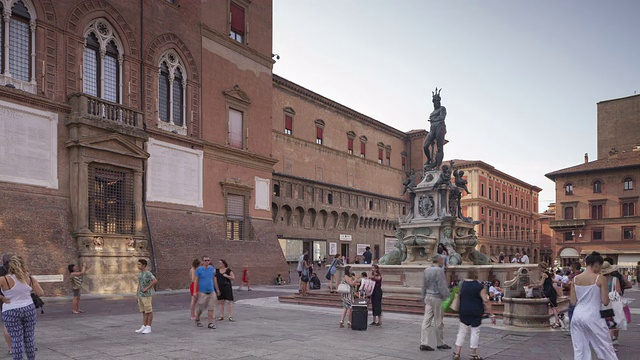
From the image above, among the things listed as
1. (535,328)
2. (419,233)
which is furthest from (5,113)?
(535,328)

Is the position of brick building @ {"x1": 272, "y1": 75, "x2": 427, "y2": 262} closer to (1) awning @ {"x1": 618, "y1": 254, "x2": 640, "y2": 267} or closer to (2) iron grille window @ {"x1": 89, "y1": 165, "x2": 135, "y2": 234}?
(2) iron grille window @ {"x1": 89, "y1": 165, "x2": 135, "y2": 234}

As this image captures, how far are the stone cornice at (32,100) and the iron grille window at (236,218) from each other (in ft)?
34.5

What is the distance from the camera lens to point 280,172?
43344 mm

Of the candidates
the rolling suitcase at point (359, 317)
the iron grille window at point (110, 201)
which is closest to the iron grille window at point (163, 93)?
the iron grille window at point (110, 201)

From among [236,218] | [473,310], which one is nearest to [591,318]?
[473,310]

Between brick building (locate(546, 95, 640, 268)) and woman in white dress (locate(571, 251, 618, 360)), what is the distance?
178 ft

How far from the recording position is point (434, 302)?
9469 millimetres

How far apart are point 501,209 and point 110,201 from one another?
7253 centimetres

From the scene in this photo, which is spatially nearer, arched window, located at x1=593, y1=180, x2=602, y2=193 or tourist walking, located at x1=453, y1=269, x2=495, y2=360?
tourist walking, located at x1=453, y1=269, x2=495, y2=360

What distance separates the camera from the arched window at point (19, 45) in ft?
63.0

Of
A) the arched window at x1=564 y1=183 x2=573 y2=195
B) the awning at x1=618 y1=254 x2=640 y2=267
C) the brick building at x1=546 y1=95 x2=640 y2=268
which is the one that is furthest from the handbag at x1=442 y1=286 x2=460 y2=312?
the arched window at x1=564 y1=183 x2=573 y2=195

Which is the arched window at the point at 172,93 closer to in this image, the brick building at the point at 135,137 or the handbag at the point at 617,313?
the brick building at the point at 135,137

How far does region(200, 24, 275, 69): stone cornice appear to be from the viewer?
28.6 metres

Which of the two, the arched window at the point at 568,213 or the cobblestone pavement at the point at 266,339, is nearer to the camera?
the cobblestone pavement at the point at 266,339
